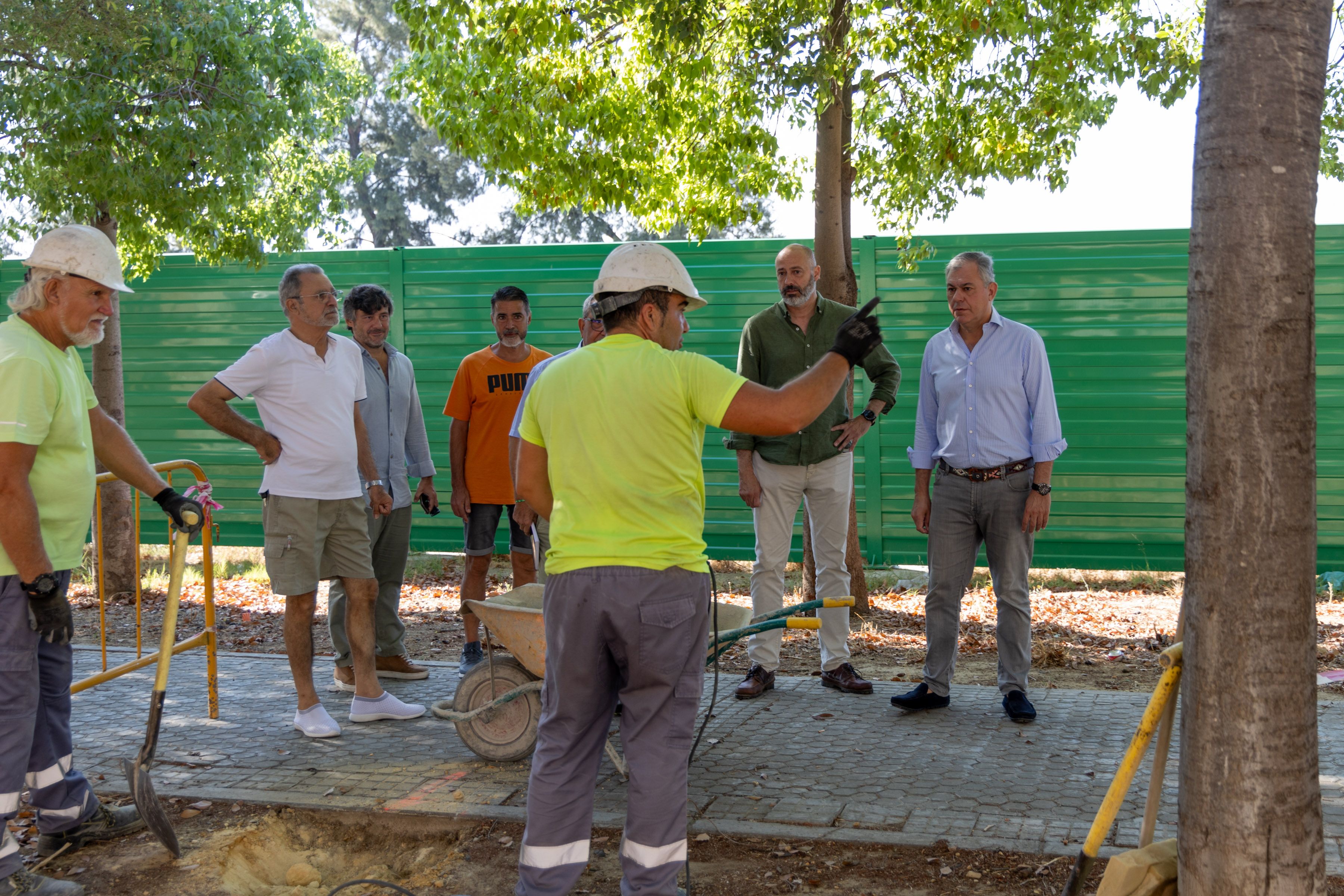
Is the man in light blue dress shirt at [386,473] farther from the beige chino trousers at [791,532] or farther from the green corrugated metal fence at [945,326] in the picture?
the green corrugated metal fence at [945,326]

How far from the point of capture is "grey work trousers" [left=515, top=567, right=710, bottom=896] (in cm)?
324

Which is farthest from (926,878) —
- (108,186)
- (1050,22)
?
(108,186)

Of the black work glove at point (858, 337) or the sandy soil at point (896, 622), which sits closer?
the black work glove at point (858, 337)

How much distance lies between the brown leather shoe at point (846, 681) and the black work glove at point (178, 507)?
3.37m

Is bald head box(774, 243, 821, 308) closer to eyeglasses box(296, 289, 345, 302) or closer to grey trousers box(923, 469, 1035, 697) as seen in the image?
grey trousers box(923, 469, 1035, 697)

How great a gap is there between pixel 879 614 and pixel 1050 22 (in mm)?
4185

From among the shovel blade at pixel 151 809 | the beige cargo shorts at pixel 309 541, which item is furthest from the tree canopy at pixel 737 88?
the shovel blade at pixel 151 809

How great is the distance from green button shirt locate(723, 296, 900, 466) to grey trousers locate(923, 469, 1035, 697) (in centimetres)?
62

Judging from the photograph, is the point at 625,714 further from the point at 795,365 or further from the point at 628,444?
the point at 795,365

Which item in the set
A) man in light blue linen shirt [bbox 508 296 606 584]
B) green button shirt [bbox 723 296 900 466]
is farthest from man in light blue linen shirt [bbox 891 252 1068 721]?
man in light blue linen shirt [bbox 508 296 606 584]

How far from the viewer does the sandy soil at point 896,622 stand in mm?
6918

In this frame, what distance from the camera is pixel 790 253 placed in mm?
6082

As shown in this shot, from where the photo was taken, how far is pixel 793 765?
16.2ft

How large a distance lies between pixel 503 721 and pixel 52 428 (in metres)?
2.20
